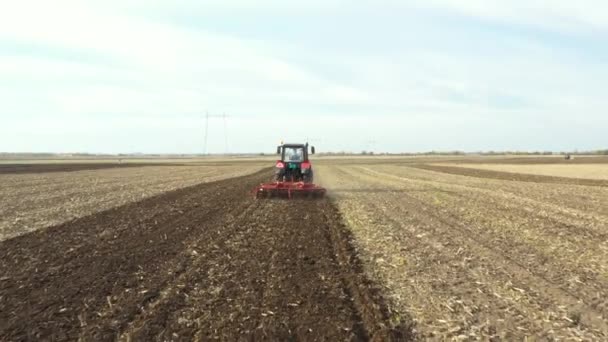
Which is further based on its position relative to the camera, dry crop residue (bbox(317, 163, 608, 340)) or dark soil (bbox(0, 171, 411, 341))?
dry crop residue (bbox(317, 163, 608, 340))

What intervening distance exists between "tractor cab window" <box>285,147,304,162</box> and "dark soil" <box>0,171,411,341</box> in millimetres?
9570

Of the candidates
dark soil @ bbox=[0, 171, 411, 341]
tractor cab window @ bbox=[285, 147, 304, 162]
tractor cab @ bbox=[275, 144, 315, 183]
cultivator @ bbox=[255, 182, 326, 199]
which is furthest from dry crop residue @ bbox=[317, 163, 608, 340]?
tractor cab window @ bbox=[285, 147, 304, 162]

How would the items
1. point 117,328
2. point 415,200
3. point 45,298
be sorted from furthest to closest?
point 415,200
point 45,298
point 117,328

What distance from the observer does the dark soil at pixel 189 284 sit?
583 cm

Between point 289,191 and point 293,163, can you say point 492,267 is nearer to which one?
point 289,191

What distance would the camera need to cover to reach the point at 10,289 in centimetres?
752

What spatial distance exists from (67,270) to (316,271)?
431 cm

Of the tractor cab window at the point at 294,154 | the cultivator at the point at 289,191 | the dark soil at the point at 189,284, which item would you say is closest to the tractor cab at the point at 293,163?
the tractor cab window at the point at 294,154

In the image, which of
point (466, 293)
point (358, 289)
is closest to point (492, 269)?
point (466, 293)

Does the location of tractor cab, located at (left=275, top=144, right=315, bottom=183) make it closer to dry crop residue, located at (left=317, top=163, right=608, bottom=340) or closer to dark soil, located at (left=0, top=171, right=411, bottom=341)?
dry crop residue, located at (left=317, top=163, right=608, bottom=340)

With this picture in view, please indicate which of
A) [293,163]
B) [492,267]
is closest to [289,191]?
[293,163]

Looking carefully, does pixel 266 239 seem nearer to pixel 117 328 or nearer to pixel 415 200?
pixel 117 328

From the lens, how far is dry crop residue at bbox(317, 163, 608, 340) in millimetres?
6203

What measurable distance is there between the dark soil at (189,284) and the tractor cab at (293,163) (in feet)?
30.2
